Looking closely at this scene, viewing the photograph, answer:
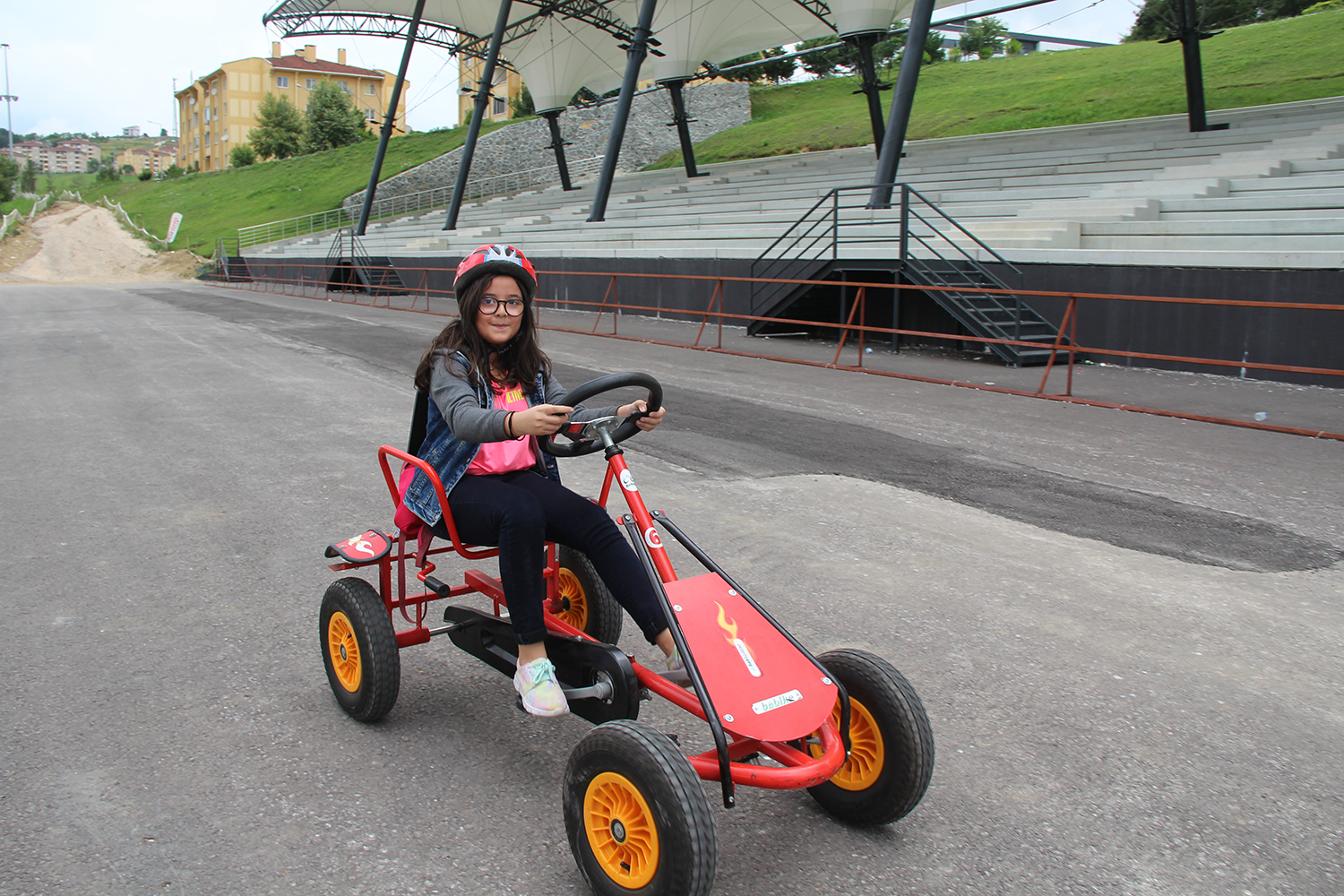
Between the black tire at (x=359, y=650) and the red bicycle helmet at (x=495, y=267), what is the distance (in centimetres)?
112

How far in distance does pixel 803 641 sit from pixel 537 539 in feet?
4.80

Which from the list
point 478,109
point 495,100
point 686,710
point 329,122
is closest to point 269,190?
point 329,122

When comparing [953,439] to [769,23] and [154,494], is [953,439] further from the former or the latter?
[769,23]

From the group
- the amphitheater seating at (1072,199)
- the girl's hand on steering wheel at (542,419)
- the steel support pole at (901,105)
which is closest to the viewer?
the girl's hand on steering wheel at (542,419)

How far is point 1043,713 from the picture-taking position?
3.34 meters

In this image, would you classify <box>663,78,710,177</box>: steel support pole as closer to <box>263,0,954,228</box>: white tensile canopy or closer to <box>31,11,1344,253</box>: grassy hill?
<box>263,0,954,228</box>: white tensile canopy

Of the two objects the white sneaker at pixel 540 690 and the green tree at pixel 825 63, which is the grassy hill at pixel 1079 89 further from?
the white sneaker at pixel 540 690

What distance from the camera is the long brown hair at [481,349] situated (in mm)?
3178

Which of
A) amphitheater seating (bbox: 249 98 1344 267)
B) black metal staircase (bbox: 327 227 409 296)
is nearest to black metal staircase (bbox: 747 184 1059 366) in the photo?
amphitheater seating (bbox: 249 98 1344 267)

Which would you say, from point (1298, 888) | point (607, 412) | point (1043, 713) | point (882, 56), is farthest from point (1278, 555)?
point (882, 56)

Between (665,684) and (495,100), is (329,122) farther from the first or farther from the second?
(665,684)

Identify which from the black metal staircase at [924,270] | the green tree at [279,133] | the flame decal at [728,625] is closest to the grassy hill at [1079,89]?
the black metal staircase at [924,270]

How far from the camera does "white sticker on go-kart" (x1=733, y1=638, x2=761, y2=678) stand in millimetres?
2486

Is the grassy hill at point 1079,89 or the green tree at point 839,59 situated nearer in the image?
the grassy hill at point 1079,89
